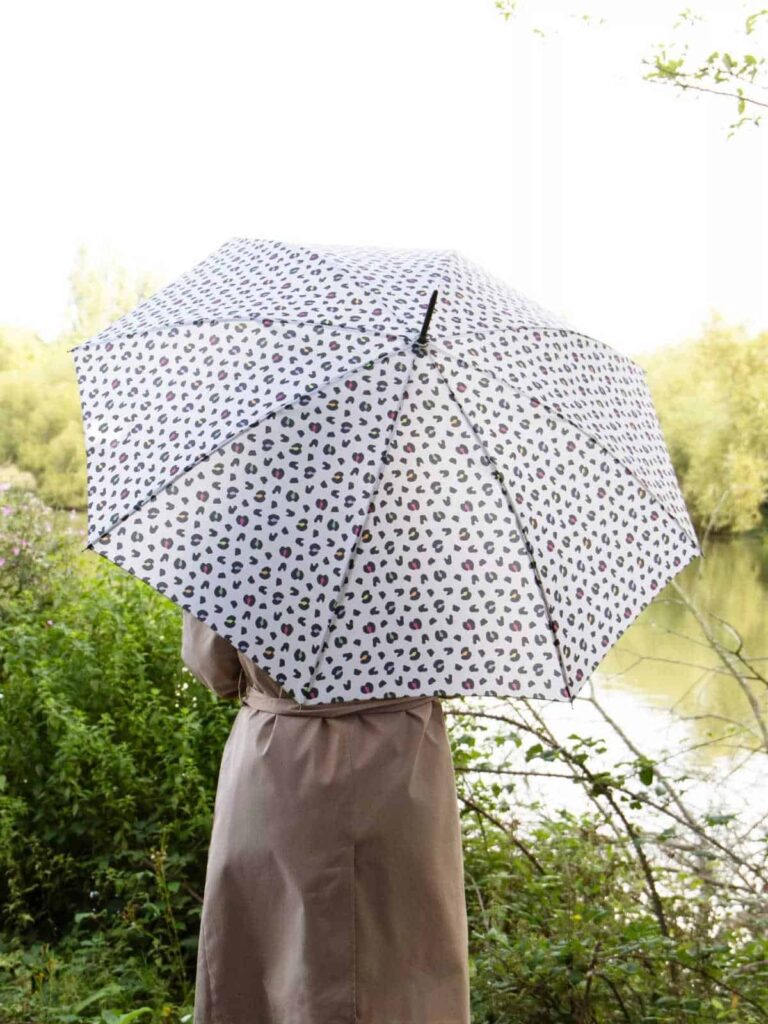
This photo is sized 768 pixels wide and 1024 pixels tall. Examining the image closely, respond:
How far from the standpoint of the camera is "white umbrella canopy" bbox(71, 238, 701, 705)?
4.45ft

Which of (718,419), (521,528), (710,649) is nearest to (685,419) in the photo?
(718,419)

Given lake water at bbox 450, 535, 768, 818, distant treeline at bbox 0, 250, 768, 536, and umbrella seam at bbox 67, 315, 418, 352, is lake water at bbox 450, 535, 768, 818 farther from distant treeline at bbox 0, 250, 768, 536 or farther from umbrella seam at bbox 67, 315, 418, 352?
umbrella seam at bbox 67, 315, 418, 352

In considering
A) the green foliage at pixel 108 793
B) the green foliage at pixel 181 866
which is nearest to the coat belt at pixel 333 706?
the green foliage at pixel 181 866

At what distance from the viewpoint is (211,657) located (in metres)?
1.57

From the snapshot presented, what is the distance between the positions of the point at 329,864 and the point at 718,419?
431 centimetres

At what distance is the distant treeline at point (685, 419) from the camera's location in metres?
5.08

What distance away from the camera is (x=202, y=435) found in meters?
1.39

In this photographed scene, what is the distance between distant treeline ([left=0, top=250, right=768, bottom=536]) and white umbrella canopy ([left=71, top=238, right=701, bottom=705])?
2951 mm

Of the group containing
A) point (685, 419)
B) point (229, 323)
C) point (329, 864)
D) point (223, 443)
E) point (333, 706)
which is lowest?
point (685, 419)

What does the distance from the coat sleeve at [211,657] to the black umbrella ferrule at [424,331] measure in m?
0.47

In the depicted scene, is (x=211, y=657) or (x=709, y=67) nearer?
(x=211, y=657)

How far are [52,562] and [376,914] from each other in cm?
334

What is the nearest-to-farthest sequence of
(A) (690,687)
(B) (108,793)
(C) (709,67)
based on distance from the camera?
1. (C) (709,67)
2. (B) (108,793)
3. (A) (690,687)

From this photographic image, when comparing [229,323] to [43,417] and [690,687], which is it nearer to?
[690,687]
